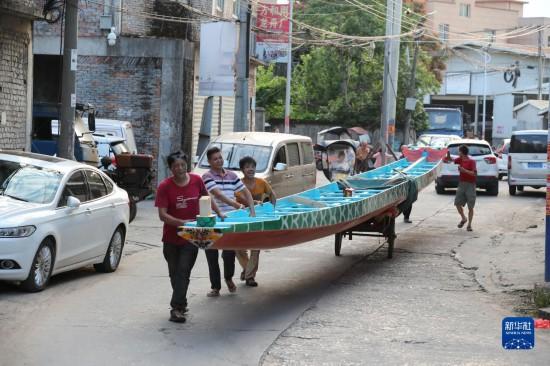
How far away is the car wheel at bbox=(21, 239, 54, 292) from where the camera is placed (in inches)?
466

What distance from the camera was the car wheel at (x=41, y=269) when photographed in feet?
38.8

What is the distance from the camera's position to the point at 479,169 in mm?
31062

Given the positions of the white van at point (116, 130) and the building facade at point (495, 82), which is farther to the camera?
the building facade at point (495, 82)

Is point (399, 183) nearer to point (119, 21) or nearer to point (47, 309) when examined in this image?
point (47, 309)

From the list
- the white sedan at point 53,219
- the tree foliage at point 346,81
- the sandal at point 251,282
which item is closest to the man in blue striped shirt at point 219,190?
the sandal at point 251,282

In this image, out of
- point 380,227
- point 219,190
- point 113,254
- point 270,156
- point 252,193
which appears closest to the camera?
point 219,190

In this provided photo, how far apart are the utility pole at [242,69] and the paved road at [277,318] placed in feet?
35.0

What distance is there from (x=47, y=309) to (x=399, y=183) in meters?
8.05

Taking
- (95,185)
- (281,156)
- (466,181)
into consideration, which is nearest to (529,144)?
(466,181)

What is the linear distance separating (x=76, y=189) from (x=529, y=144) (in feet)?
67.6

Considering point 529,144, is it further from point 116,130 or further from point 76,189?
point 76,189

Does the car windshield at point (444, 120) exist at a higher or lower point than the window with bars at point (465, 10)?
lower

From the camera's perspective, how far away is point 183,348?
944 cm

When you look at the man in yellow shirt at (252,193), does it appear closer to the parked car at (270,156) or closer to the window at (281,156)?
the parked car at (270,156)
